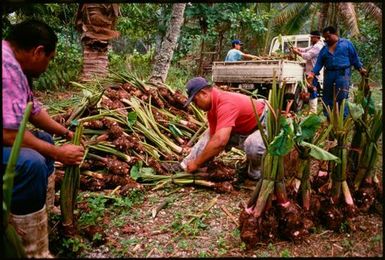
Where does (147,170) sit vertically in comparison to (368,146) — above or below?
below

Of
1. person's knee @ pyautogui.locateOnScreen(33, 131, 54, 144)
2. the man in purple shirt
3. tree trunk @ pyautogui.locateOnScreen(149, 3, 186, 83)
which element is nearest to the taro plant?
the man in purple shirt

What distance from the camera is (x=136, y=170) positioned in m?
3.57

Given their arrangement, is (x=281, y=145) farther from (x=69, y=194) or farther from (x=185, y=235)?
(x=69, y=194)

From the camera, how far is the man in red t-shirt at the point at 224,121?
3.31 metres

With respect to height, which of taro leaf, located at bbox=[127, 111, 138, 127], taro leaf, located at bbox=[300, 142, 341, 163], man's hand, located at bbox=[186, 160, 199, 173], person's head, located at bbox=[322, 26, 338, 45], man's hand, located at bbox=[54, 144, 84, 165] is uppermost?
person's head, located at bbox=[322, 26, 338, 45]

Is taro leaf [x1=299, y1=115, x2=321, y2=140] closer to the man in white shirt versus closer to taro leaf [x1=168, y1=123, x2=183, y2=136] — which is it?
taro leaf [x1=168, y1=123, x2=183, y2=136]

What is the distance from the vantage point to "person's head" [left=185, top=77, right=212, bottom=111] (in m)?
3.39

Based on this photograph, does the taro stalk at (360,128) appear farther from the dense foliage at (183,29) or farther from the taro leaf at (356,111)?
the dense foliage at (183,29)

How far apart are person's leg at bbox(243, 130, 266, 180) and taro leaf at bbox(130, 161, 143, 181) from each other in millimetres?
1087

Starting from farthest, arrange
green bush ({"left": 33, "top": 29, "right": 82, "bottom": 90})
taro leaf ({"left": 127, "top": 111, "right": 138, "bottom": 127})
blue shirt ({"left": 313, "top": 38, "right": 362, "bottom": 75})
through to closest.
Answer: green bush ({"left": 33, "top": 29, "right": 82, "bottom": 90})
blue shirt ({"left": 313, "top": 38, "right": 362, "bottom": 75})
taro leaf ({"left": 127, "top": 111, "right": 138, "bottom": 127})

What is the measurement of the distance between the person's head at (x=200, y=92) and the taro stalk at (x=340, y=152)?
1.19 meters

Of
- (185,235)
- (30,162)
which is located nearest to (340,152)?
(185,235)

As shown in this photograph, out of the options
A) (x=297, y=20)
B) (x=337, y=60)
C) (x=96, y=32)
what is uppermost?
(x=297, y=20)

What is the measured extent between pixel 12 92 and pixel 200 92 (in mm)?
1836
